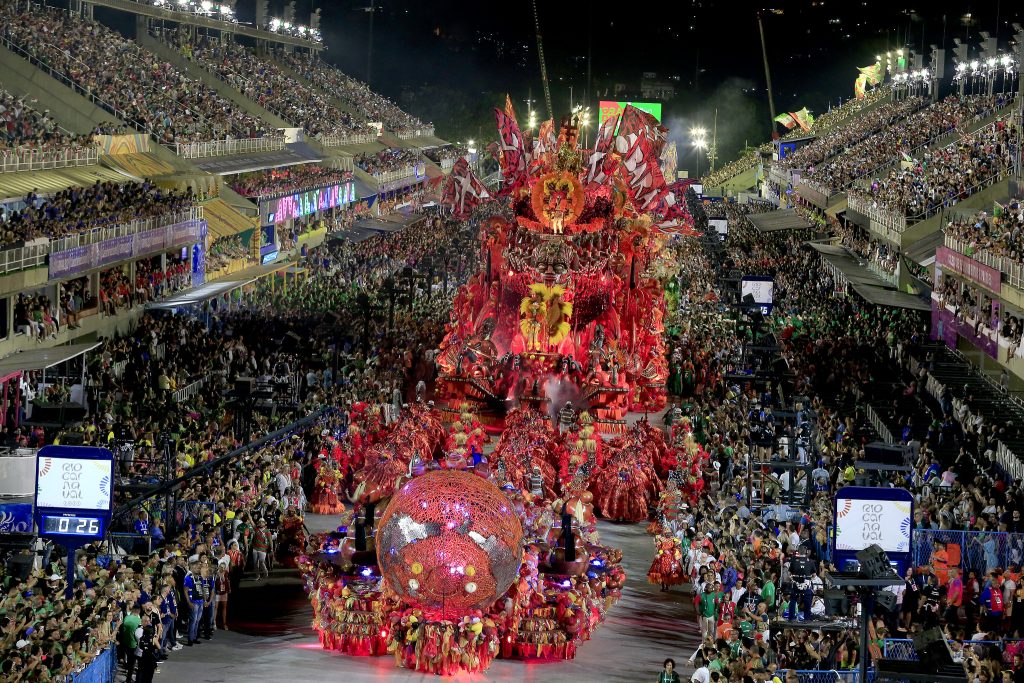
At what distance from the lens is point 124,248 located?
134ft

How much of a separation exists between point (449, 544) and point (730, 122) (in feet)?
422

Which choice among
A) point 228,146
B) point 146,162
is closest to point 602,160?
point 146,162

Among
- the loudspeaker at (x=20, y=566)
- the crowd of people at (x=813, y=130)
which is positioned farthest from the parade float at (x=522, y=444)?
the crowd of people at (x=813, y=130)

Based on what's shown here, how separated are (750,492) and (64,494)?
1155cm

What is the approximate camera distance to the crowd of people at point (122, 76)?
53719 mm

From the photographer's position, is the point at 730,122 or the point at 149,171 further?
the point at 730,122

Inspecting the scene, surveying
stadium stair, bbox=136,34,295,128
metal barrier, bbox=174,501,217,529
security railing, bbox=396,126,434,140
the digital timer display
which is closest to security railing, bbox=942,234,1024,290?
metal barrier, bbox=174,501,217,529

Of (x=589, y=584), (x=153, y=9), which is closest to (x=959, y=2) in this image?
(x=153, y=9)

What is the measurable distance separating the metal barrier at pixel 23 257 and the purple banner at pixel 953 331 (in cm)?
2074

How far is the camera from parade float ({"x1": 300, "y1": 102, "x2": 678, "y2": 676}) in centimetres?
2000

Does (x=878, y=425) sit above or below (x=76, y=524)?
above

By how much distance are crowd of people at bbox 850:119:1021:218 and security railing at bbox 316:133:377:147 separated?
97.6 feet

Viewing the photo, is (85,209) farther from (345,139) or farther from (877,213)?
(345,139)

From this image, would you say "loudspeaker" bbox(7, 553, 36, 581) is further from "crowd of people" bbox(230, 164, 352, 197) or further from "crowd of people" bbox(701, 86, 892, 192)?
"crowd of people" bbox(701, 86, 892, 192)
